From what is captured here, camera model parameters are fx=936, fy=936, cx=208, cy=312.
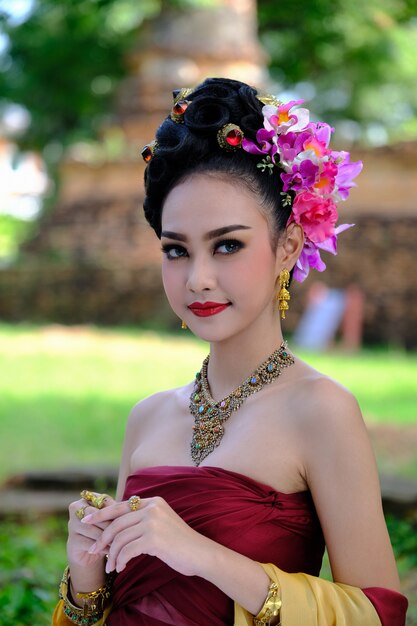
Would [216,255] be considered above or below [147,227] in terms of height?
below

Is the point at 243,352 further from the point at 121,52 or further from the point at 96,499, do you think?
the point at 121,52

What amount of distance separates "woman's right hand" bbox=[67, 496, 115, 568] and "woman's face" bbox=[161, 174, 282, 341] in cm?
46

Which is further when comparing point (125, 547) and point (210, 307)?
point (210, 307)

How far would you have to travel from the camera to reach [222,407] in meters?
2.20

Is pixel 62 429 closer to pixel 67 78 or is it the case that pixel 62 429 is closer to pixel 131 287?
pixel 131 287

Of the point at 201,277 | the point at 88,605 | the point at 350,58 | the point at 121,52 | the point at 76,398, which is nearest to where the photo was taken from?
the point at 201,277

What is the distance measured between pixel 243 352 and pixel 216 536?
0.45m

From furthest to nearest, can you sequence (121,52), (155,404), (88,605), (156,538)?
(121,52) → (155,404) → (88,605) → (156,538)

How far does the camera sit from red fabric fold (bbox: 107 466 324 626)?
2.00 meters

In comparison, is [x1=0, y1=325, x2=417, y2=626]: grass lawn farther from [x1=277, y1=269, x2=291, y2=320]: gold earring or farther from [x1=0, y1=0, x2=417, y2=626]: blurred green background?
[x1=277, y1=269, x2=291, y2=320]: gold earring

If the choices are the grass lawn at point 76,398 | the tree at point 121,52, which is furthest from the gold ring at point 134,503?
the tree at point 121,52

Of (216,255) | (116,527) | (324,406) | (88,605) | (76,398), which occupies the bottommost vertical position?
(76,398)

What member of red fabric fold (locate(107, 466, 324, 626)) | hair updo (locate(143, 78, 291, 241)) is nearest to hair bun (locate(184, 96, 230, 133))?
hair updo (locate(143, 78, 291, 241))

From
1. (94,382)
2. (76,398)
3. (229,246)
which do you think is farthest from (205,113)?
(94,382)
